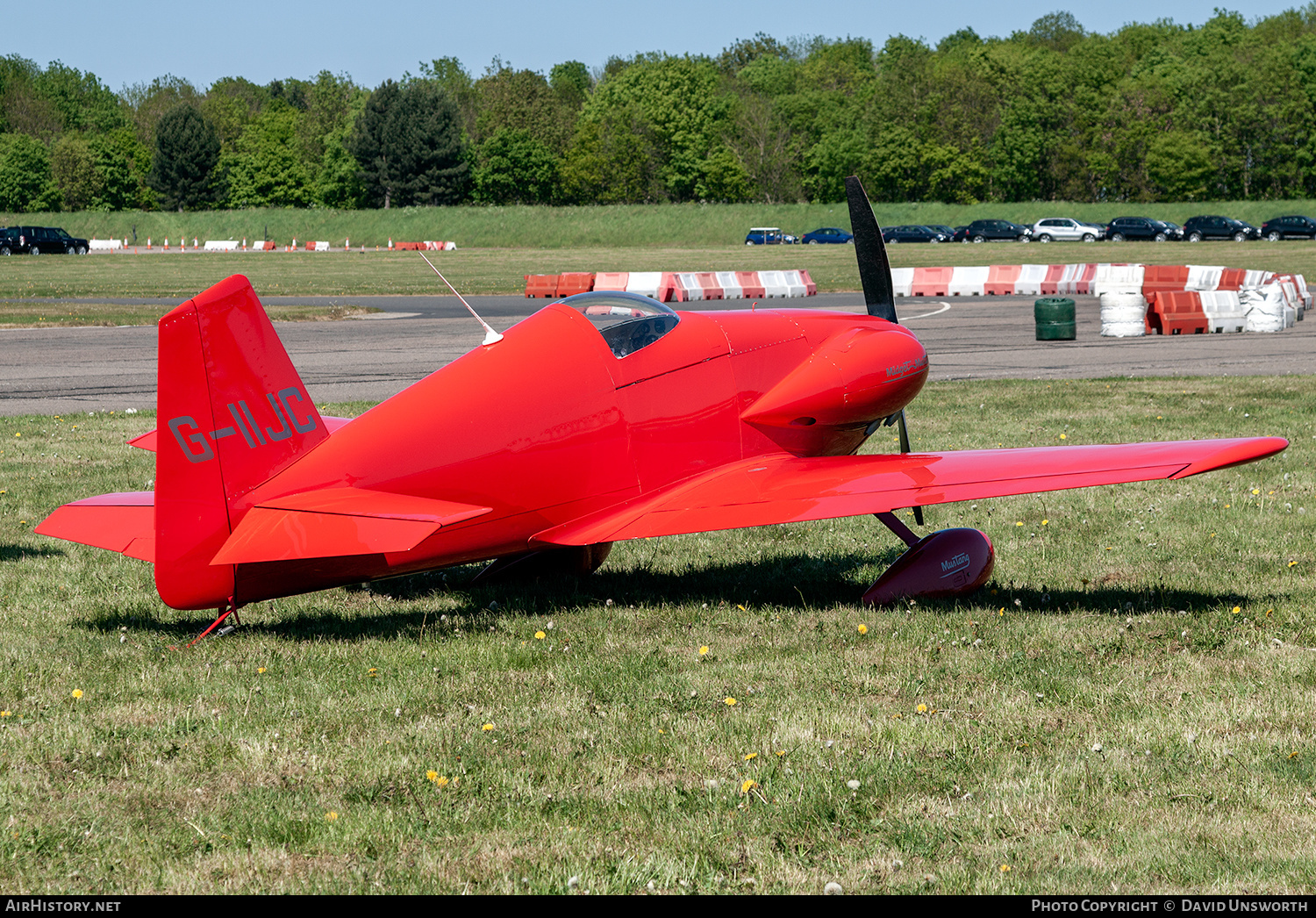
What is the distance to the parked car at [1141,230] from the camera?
79500 millimetres

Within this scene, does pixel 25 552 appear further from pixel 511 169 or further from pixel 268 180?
pixel 268 180

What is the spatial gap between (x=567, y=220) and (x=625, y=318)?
90.2 m

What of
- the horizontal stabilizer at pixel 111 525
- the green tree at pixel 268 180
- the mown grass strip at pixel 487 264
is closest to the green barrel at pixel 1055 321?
the mown grass strip at pixel 487 264

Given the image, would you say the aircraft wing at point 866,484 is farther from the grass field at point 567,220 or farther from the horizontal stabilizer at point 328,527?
the grass field at point 567,220

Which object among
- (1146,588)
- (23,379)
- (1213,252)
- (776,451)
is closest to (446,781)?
(776,451)

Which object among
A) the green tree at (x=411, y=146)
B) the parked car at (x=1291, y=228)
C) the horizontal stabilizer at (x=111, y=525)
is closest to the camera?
the horizontal stabilizer at (x=111, y=525)

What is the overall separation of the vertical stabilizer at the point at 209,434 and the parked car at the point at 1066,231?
82404mm

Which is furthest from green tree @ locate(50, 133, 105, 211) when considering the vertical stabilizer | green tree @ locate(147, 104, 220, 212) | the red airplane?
the vertical stabilizer

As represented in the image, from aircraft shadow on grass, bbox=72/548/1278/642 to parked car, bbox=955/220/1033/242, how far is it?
7747 centimetres

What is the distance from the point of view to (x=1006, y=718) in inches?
233

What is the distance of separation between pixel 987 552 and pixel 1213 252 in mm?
62784

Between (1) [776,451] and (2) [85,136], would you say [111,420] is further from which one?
(2) [85,136]

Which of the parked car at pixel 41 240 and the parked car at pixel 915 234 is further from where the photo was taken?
the parked car at pixel 915 234

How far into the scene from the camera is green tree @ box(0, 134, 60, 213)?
116875mm
